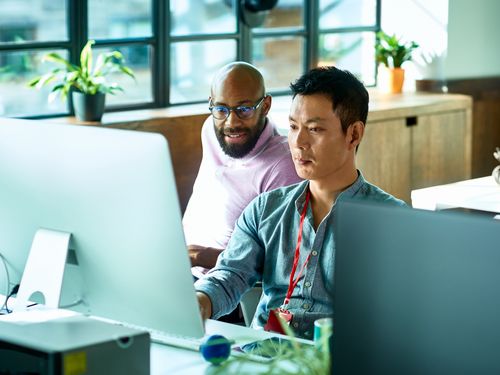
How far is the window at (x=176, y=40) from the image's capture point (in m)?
4.86

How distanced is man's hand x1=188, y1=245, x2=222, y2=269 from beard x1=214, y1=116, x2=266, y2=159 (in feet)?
1.15

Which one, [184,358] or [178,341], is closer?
[184,358]

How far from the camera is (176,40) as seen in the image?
18.0ft

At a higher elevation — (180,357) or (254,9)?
(254,9)

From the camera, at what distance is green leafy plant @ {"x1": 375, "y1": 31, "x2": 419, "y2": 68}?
6.44 metres

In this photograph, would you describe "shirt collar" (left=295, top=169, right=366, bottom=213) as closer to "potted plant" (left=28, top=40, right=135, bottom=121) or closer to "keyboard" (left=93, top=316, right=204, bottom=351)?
"keyboard" (left=93, top=316, right=204, bottom=351)

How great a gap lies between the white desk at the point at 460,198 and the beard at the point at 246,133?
97 cm

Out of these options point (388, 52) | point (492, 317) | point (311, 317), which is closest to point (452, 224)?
point (492, 317)

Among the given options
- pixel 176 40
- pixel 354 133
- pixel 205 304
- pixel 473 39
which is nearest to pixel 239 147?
pixel 354 133

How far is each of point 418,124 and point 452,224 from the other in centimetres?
489

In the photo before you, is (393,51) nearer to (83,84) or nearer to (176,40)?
(176,40)

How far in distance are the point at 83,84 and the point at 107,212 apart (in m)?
3.03

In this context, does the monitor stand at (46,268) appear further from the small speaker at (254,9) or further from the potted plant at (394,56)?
the potted plant at (394,56)

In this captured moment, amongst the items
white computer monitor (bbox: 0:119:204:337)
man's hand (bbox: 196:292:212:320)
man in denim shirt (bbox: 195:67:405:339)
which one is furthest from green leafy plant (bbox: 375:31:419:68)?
white computer monitor (bbox: 0:119:204:337)
